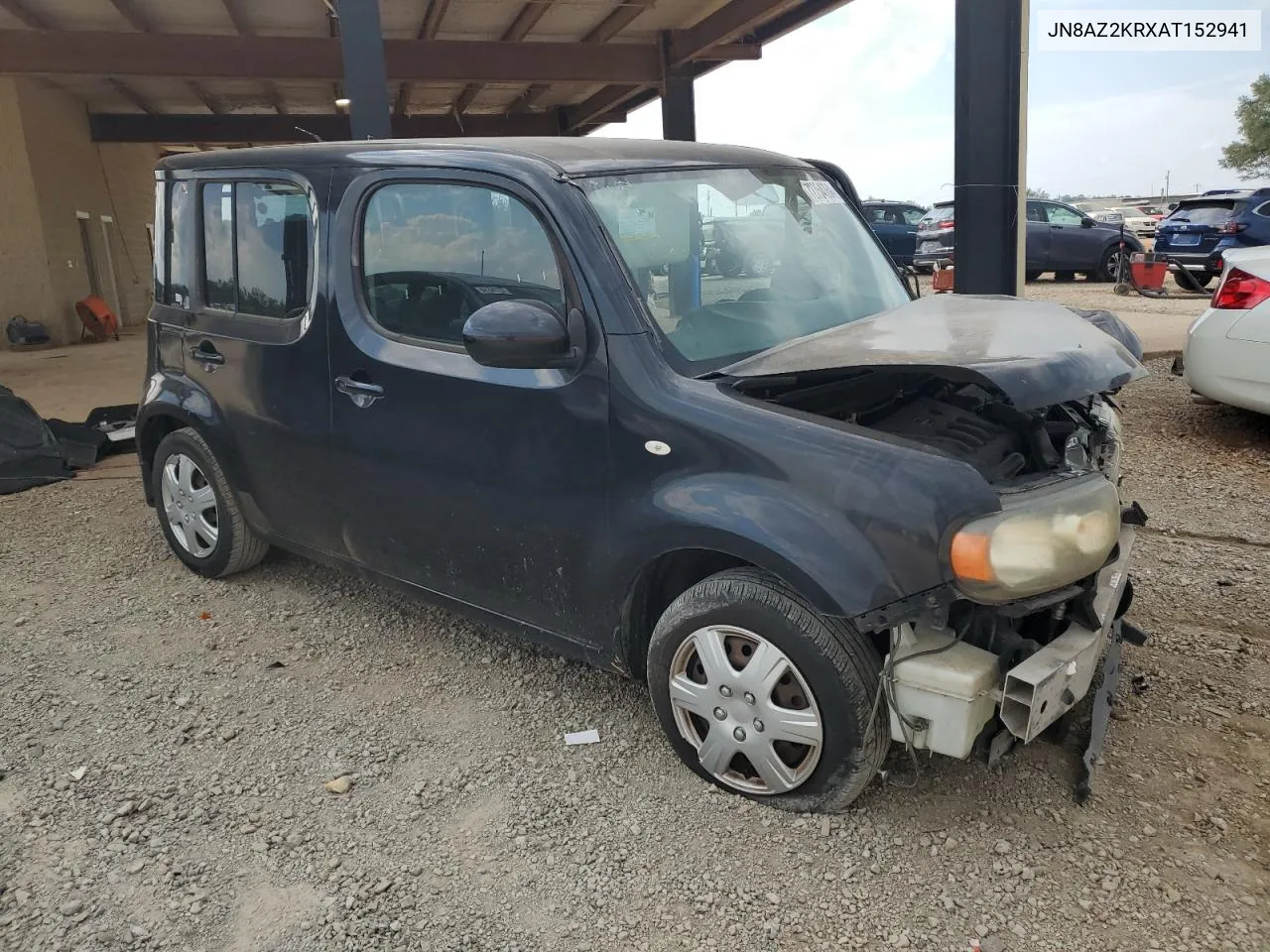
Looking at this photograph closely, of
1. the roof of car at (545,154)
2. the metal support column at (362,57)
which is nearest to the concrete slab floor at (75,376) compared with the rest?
the metal support column at (362,57)

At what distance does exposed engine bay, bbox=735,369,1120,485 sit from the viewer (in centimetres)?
282

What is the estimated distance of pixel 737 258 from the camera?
3293 millimetres

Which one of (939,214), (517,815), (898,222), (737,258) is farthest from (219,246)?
(898,222)

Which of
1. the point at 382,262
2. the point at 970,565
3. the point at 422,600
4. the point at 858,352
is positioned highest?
the point at 382,262

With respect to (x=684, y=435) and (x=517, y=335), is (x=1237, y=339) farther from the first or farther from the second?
(x=517, y=335)

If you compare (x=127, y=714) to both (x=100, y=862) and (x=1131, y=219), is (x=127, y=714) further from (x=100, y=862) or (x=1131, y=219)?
(x=1131, y=219)

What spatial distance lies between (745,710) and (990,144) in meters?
5.44

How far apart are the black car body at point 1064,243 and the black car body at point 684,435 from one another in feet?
53.2

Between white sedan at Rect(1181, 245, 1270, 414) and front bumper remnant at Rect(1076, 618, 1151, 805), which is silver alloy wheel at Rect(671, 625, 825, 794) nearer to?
front bumper remnant at Rect(1076, 618, 1151, 805)

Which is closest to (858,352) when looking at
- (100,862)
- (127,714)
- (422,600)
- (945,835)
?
(945,835)

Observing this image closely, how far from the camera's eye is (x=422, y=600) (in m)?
3.57

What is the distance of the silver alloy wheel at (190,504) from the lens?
14.6 ft

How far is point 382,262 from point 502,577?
46.6 inches

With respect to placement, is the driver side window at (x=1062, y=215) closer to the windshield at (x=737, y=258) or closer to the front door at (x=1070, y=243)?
the front door at (x=1070, y=243)
